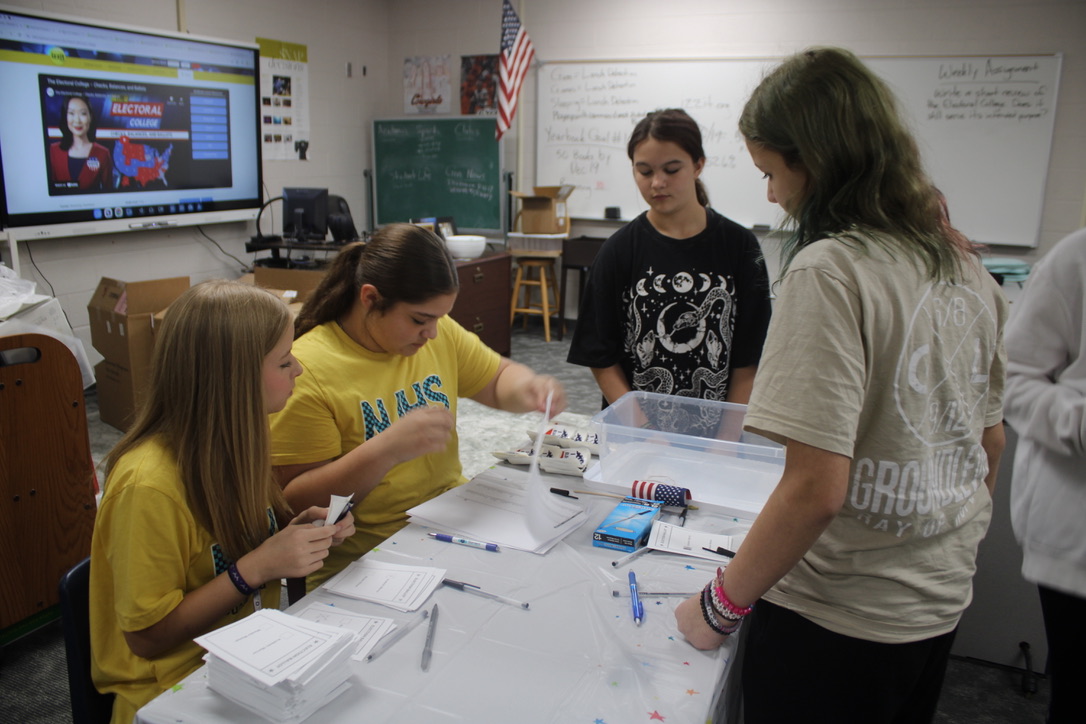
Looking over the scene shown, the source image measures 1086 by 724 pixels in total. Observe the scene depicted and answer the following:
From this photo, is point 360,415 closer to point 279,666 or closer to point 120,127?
point 279,666

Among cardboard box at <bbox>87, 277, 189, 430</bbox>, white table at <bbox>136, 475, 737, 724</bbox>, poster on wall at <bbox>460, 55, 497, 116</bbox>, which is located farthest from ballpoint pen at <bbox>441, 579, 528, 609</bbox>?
poster on wall at <bbox>460, 55, 497, 116</bbox>

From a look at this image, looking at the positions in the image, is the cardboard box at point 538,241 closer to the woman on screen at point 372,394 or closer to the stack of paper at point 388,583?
the woman on screen at point 372,394

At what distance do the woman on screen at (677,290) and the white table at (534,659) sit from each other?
74 centimetres

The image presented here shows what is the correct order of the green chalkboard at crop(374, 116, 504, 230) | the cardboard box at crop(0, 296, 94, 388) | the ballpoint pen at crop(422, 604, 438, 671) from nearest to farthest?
the ballpoint pen at crop(422, 604, 438, 671) < the cardboard box at crop(0, 296, 94, 388) < the green chalkboard at crop(374, 116, 504, 230)

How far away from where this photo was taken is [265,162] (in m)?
5.26

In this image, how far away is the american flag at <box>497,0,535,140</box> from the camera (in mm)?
5363

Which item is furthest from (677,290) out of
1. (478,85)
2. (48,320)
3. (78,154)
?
(478,85)

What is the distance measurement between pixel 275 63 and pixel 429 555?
4.97 meters

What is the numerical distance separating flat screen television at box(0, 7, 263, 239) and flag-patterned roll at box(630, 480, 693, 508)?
11.9 feet

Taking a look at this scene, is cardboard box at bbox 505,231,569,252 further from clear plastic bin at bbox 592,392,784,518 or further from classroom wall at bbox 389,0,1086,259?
clear plastic bin at bbox 592,392,784,518

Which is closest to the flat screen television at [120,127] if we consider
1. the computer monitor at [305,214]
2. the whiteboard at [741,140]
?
the computer monitor at [305,214]

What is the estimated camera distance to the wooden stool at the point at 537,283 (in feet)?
18.8

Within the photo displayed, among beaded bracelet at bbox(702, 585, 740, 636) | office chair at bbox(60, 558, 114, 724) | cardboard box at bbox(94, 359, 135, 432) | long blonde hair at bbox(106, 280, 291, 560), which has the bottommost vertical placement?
cardboard box at bbox(94, 359, 135, 432)

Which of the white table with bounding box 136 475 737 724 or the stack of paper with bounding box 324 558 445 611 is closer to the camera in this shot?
the white table with bounding box 136 475 737 724
